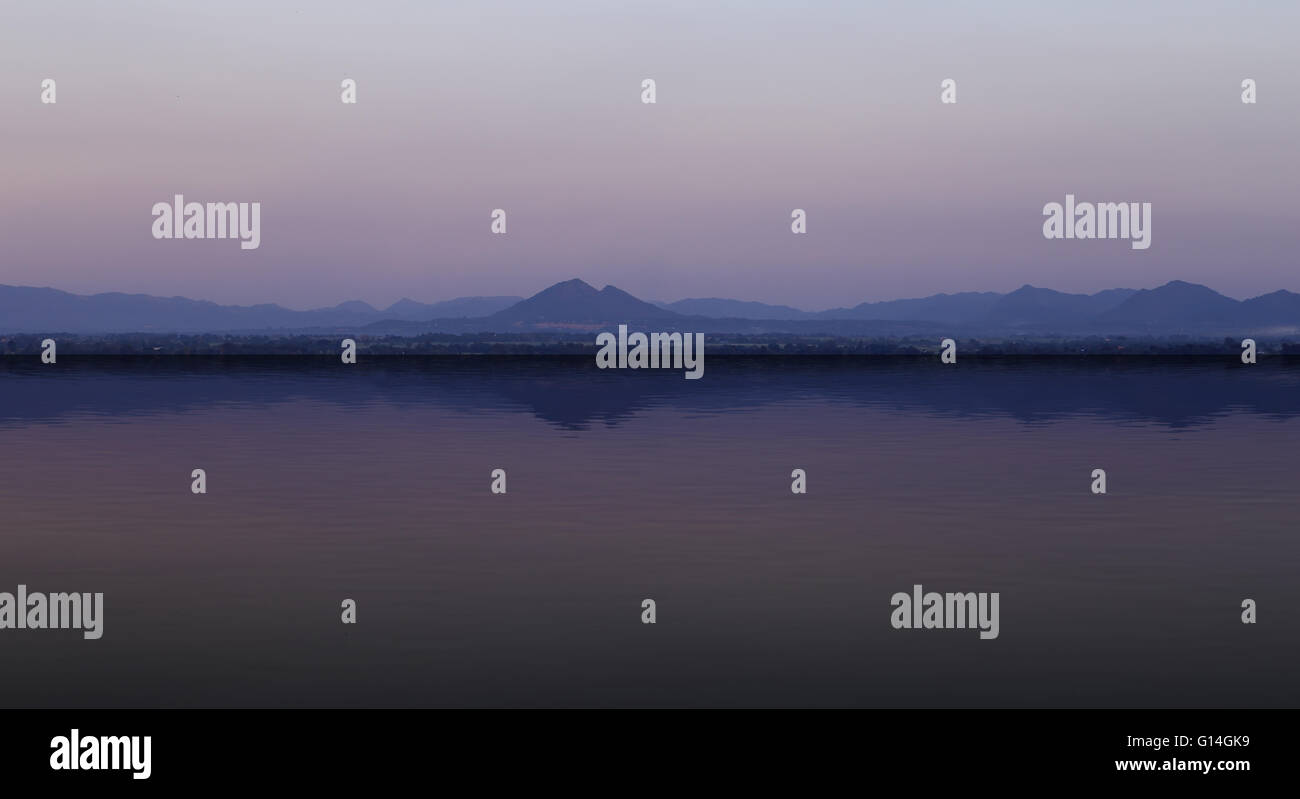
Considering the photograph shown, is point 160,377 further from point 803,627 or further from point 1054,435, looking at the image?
point 803,627

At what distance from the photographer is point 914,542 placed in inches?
1092

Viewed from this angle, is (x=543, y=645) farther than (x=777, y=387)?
No

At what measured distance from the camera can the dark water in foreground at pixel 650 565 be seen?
680 inches

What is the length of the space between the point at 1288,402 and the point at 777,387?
40900 millimetres

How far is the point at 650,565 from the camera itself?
82.2 ft

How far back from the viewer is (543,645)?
19.0 m

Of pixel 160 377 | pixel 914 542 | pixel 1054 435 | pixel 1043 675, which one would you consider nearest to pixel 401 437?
pixel 1054 435

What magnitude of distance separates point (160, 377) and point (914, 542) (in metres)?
122

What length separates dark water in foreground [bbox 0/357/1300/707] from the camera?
17281 mm

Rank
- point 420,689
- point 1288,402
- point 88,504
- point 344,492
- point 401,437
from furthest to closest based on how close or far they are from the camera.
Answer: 1. point 1288,402
2. point 401,437
3. point 344,492
4. point 88,504
5. point 420,689

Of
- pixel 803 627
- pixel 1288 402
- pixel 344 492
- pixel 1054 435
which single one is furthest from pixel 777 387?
pixel 803 627

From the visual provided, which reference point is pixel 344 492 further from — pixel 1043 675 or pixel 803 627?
pixel 1043 675
